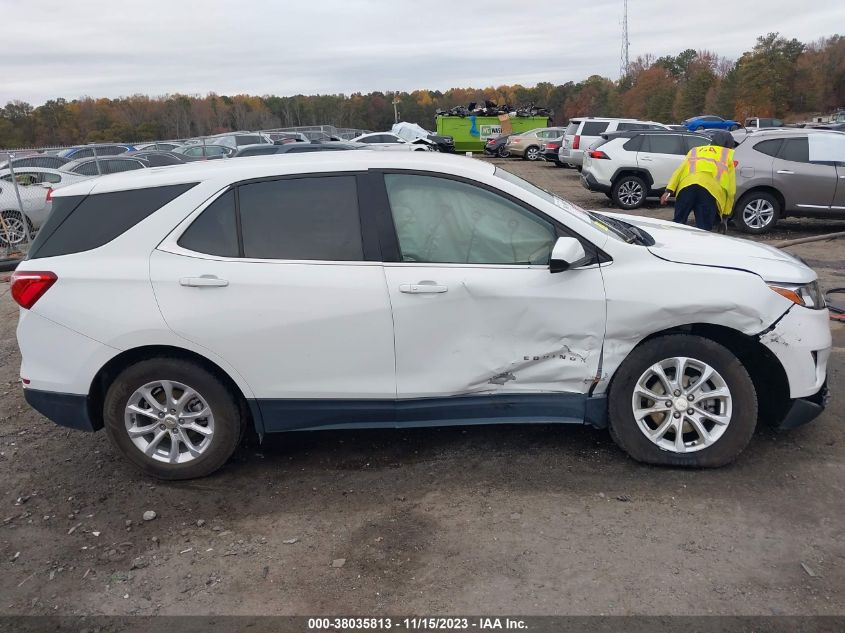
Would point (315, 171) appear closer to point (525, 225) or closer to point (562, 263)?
point (525, 225)

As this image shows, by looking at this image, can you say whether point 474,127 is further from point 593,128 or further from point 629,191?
point 629,191

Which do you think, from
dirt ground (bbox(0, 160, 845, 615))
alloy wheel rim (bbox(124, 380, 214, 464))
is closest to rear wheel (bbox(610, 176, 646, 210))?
dirt ground (bbox(0, 160, 845, 615))

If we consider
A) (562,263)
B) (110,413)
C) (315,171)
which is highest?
(315,171)

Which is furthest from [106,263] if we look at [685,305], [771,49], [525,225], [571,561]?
[771,49]

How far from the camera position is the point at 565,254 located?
3.58 metres

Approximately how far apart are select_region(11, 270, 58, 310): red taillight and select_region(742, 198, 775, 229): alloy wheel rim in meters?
10.9

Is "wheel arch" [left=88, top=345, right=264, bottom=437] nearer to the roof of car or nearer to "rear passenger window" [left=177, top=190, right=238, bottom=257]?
"rear passenger window" [left=177, top=190, right=238, bottom=257]

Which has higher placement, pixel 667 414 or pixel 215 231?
pixel 215 231

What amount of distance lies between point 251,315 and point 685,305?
2.33 metres

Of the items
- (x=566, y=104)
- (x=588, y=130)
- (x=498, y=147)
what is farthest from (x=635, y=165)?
(x=566, y=104)

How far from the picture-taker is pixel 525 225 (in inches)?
152

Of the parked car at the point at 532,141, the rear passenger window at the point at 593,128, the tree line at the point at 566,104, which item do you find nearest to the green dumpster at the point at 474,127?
the parked car at the point at 532,141

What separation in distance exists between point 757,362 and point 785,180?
8.72m

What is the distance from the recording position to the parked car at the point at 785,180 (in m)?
11.3
